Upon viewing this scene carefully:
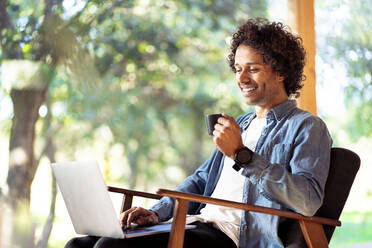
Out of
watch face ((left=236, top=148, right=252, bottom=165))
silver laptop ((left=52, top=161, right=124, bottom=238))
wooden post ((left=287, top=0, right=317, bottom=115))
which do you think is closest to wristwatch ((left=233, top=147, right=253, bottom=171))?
watch face ((left=236, top=148, right=252, bottom=165))

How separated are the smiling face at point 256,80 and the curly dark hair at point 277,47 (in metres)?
0.03

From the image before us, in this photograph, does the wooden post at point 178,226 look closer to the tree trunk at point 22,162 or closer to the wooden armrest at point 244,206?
the wooden armrest at point 244,206

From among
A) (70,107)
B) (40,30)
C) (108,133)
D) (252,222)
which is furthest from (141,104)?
(252,222)

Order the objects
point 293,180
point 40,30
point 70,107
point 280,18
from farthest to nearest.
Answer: point 280,18 → point 70,107 → point 40,30 → point 293,180

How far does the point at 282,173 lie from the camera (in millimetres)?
1832

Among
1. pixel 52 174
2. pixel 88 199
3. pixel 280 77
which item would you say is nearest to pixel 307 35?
pixel 280 77

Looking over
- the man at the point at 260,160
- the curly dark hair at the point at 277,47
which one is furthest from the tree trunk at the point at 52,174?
the curly dark hair at the point at 277,47

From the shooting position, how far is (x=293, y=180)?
5.99 feet

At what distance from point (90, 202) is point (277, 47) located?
3.38 ft

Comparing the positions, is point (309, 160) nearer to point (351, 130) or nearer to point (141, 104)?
point (141, 104)

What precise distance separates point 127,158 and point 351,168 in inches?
78.3

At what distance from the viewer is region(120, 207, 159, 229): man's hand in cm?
211

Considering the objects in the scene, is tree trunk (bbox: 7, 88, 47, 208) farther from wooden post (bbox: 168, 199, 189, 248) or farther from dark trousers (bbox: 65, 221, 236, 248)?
wooden post (bbox: 168, 199, 189, 248)

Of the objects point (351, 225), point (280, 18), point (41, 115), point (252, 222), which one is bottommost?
point (351, 225)
